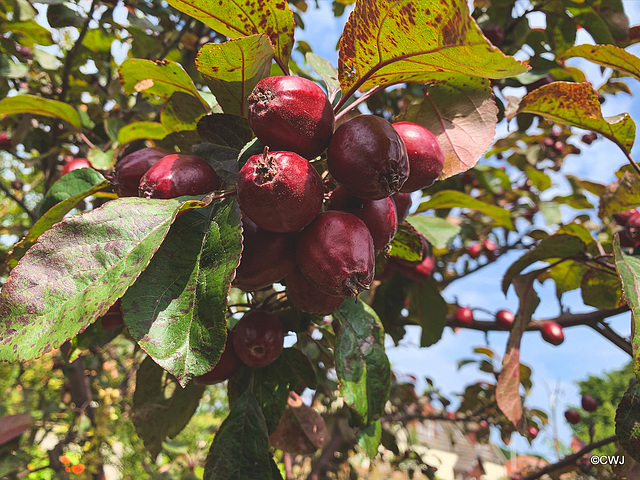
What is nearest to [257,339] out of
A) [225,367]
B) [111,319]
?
[225,367]

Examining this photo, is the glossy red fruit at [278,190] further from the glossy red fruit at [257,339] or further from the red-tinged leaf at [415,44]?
the glossy red fruit at [257,339]

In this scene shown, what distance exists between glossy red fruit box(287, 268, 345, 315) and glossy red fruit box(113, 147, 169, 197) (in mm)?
375

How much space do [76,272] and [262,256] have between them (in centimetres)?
29

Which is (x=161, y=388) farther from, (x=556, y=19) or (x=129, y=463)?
(x=556, y=19)

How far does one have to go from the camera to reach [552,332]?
1918 mm

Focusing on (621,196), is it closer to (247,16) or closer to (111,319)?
(247,16)

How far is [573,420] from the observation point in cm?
327

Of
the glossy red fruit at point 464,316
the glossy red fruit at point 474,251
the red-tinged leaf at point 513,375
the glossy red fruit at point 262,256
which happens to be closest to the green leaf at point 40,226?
the glossy red fruit at point 262,256

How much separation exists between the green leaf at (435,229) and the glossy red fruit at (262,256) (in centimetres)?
85

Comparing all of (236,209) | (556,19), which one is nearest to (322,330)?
(236,209)

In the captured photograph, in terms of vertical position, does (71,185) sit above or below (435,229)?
below

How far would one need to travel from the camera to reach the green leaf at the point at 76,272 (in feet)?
1.94

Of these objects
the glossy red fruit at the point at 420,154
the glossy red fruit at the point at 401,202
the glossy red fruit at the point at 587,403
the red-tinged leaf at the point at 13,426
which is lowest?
the red-tinged leaf at the point at 13,426

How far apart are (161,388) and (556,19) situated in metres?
2.13
